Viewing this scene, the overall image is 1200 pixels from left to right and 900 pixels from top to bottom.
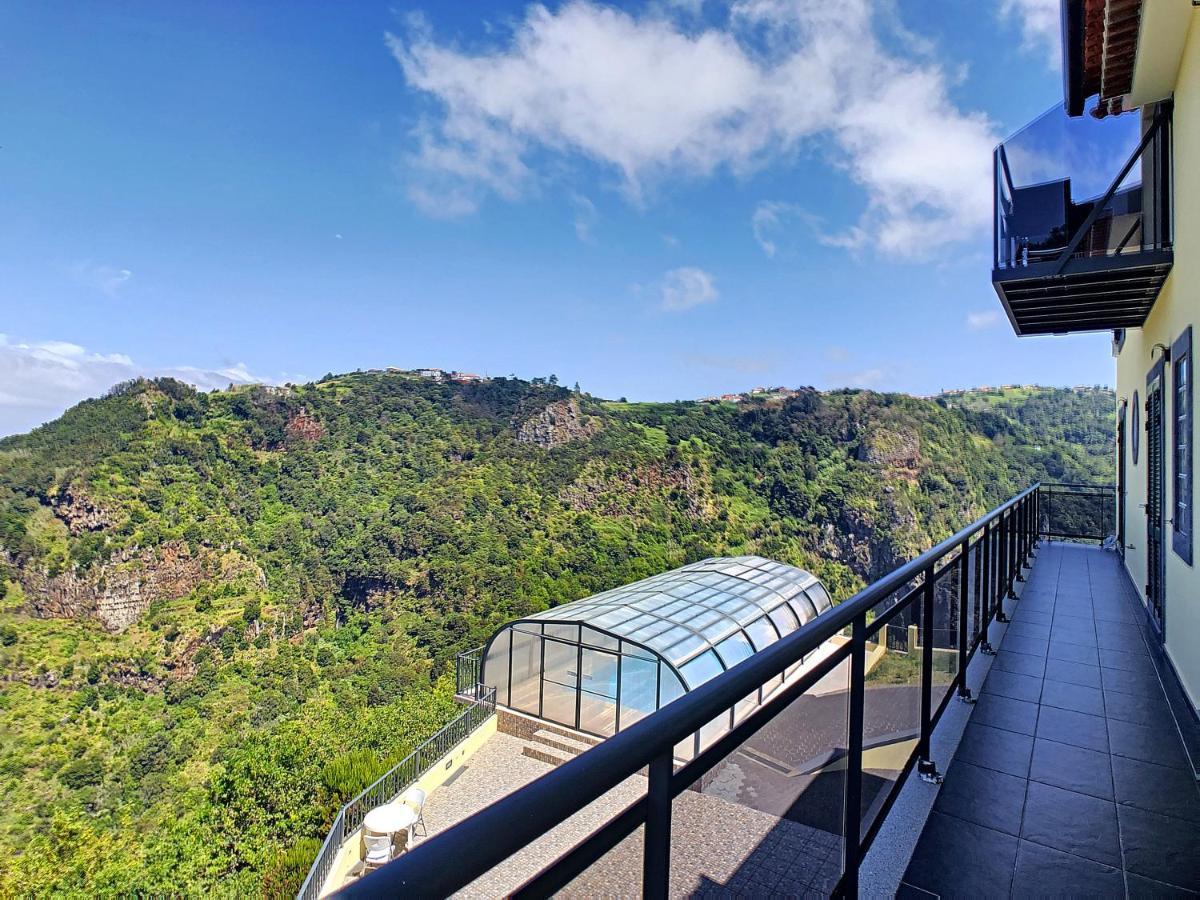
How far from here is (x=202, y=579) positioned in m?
45.0

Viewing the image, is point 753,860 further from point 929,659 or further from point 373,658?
point 373,658

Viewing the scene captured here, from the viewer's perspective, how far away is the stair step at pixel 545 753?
12.2 m

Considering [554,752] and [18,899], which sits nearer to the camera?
[554,752]

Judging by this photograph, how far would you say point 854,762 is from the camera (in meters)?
1.79

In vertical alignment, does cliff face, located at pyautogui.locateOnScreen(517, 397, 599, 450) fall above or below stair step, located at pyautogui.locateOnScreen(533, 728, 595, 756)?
above

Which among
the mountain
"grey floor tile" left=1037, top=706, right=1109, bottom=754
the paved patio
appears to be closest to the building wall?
"grey floor tile" left=1037, top=706, right=1109, bottom=754

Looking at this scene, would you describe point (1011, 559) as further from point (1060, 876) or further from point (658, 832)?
point (658, 832)

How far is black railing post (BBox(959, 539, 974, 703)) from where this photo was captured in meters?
3.18

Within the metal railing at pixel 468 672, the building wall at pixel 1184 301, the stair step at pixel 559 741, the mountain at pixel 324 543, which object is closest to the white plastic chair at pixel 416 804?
the stair step at pixel 559 741

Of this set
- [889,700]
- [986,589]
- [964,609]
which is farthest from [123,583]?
[889,700]

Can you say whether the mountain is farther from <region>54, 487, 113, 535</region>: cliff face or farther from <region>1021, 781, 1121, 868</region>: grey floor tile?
<region>1021, 781, 1121, 868</region>: grey floor tile

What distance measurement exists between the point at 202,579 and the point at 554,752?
4315 cm

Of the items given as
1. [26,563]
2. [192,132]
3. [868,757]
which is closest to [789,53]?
[868,757]

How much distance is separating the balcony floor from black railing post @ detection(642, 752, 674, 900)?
1.58 m
